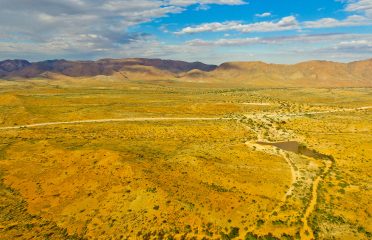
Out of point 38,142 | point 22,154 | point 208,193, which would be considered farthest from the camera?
point 38,142

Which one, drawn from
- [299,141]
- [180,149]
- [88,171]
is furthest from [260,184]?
[299,141]

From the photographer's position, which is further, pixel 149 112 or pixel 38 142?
pixel 149 112

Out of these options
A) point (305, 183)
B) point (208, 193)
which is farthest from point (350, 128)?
point (208, 193)

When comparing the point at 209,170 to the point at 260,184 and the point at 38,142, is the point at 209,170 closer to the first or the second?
the point at 260,184

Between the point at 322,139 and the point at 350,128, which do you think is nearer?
the point at 322,139

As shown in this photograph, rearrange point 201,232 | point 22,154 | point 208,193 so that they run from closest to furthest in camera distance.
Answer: point 201,232 → point 208,193 → point 22,154

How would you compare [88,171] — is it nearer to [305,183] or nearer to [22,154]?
[22,154]
